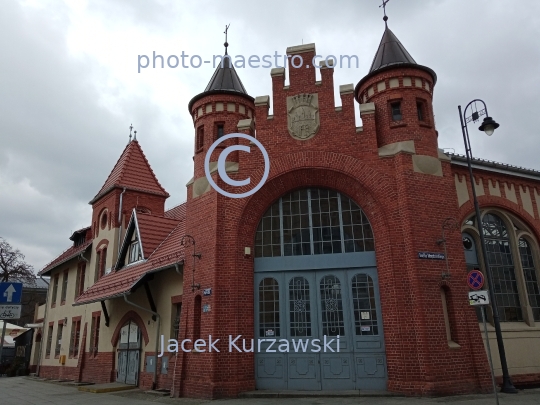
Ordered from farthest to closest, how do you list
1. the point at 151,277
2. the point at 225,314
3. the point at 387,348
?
the point at 151,277 < the point at 225,314 < the point at 387,348

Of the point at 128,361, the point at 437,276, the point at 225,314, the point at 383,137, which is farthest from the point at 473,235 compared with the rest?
the point at 128,361

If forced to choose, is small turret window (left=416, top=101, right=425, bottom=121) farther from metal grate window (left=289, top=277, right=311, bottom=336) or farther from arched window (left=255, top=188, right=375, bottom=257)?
metal grate window (left=289, top=277, right=311, bottom=336)

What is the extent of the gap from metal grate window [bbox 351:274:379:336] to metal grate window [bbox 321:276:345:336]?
42 cm

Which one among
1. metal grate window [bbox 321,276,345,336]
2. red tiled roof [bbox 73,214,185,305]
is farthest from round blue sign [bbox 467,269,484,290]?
red tiled roof [bbox 73,214,185,305]

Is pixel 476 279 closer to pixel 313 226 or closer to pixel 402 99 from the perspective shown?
pixel 313 226

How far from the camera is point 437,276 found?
12680mm

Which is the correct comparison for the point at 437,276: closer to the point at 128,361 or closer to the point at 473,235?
the point at 473,235

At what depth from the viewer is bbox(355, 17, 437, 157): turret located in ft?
46.0

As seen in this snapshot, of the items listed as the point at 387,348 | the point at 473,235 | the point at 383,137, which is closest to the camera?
the point at 387,348

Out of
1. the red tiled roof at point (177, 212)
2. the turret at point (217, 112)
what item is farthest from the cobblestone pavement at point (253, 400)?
the red tiled roof at point (177, 212)

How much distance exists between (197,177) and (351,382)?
7.91 metres

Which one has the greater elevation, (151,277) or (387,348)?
(151,277)

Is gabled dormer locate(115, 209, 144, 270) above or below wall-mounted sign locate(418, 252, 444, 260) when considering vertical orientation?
above

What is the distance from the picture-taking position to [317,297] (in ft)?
44.7
